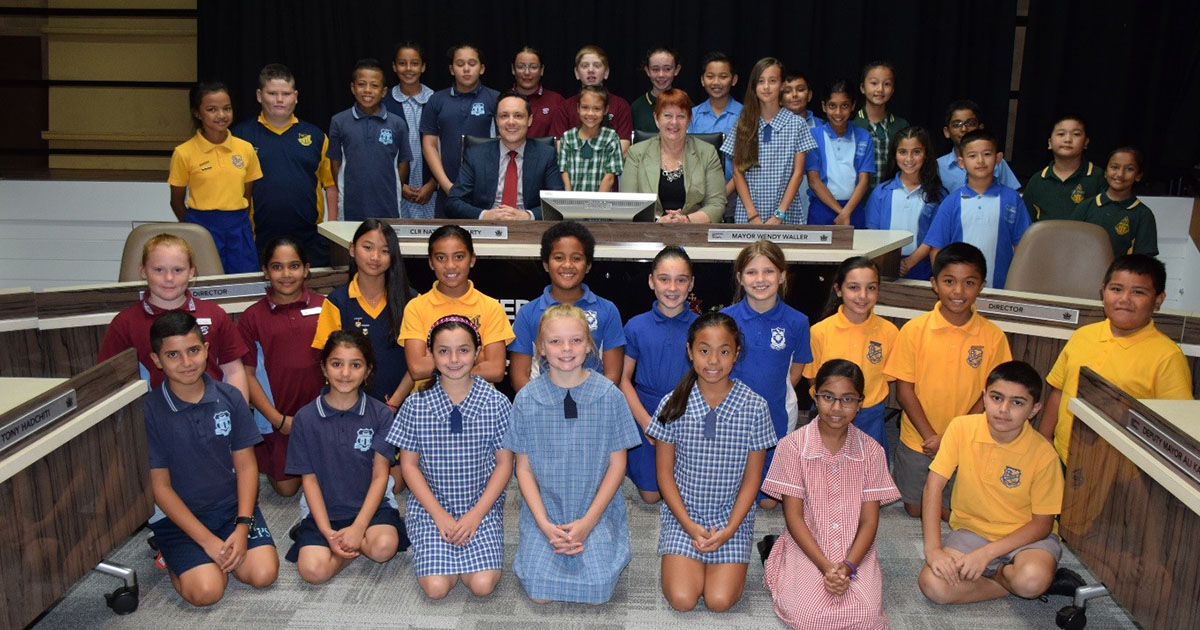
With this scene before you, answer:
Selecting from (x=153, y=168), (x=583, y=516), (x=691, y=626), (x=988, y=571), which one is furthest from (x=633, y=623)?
(x=153, y=168)

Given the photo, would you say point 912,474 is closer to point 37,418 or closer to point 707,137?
point 707,137

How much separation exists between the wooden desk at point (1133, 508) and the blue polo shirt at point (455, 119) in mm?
3375

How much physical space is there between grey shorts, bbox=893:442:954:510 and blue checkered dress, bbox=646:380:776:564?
80 centimetres

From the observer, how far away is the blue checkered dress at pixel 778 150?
15.5 ft

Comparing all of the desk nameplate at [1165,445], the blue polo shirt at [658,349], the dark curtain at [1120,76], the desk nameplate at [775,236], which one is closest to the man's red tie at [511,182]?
the desk nameplate at [775,236]

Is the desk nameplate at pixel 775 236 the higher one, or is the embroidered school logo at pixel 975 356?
the desk nameplate at pixel 775 236

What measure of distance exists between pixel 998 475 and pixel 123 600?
259 cm

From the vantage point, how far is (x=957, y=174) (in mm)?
4789

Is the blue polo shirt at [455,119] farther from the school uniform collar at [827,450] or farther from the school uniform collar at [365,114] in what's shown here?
the school uniform collar at [827,450]

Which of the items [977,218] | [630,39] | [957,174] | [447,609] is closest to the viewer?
[447,609]

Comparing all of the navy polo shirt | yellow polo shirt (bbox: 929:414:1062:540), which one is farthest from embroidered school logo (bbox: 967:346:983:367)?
the navy polo shirt

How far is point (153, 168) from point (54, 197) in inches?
41.4

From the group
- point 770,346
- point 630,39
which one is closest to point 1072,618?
point 770,346

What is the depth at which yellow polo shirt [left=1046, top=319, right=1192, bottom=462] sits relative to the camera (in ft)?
9.64
